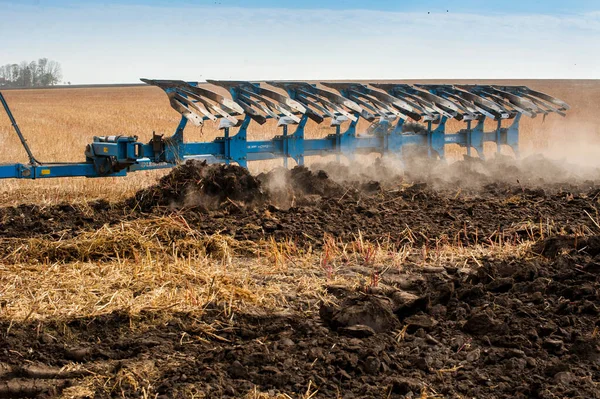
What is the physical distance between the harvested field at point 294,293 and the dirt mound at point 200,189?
0.02m

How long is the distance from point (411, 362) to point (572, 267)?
7.78 feet

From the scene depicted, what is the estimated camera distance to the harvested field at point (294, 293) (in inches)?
164

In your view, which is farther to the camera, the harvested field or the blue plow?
the blue plow

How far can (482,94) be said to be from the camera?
49.3 ft

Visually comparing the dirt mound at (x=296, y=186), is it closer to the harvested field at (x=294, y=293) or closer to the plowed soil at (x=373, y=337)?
the harvested field at (x=294, y=293)

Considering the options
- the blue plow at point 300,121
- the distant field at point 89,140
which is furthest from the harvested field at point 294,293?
the distant field at point 89,140

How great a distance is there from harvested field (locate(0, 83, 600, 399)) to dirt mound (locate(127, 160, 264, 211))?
0.06 feet

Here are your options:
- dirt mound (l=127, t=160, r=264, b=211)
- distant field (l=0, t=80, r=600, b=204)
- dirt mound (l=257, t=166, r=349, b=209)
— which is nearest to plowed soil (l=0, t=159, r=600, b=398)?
dirt mound (l=127, t=160, r=264, b=211)

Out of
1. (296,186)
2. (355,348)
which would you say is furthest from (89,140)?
(355,348)

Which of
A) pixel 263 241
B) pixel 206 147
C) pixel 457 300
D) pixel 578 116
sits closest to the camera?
Answer: pixel 457 300

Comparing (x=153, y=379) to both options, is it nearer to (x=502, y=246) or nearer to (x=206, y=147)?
(x=502, y=246)

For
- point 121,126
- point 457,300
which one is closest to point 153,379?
point 457,300

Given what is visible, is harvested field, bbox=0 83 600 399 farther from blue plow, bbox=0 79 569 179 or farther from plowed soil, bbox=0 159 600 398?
blue plow, bbox=0 79 569 179

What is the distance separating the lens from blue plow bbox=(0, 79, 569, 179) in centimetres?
897
